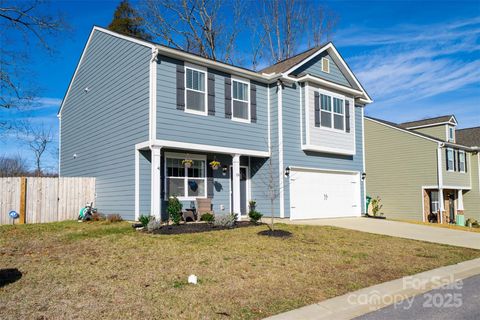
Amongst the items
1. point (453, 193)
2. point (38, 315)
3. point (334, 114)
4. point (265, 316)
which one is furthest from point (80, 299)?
point (453, 193)

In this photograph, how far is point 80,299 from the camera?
5.45 m

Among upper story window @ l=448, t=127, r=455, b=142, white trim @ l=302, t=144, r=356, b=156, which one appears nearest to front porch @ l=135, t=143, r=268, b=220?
white trim @ l=302, t=144, r=356, b=156

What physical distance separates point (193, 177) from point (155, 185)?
2.26 meters

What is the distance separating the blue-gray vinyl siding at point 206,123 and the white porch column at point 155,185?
60 centimetres

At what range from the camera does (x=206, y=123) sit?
13.9m

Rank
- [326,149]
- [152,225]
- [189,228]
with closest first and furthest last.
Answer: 1. [152,225]
2. [189,228]
3. [326,149]

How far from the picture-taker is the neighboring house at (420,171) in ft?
80.3

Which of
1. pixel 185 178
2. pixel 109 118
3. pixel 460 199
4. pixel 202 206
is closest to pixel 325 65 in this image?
pixel 185 178

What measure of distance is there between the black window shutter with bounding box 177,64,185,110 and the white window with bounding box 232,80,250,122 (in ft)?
7.89

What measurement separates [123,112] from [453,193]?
999 inches

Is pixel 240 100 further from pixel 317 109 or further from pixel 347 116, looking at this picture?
pixel 347 116

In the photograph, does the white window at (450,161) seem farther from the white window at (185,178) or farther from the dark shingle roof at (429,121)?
the white window at (185,178)

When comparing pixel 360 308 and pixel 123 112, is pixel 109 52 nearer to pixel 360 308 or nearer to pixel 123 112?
pixel 123 112

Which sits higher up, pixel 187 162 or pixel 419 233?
pixel 187 162
